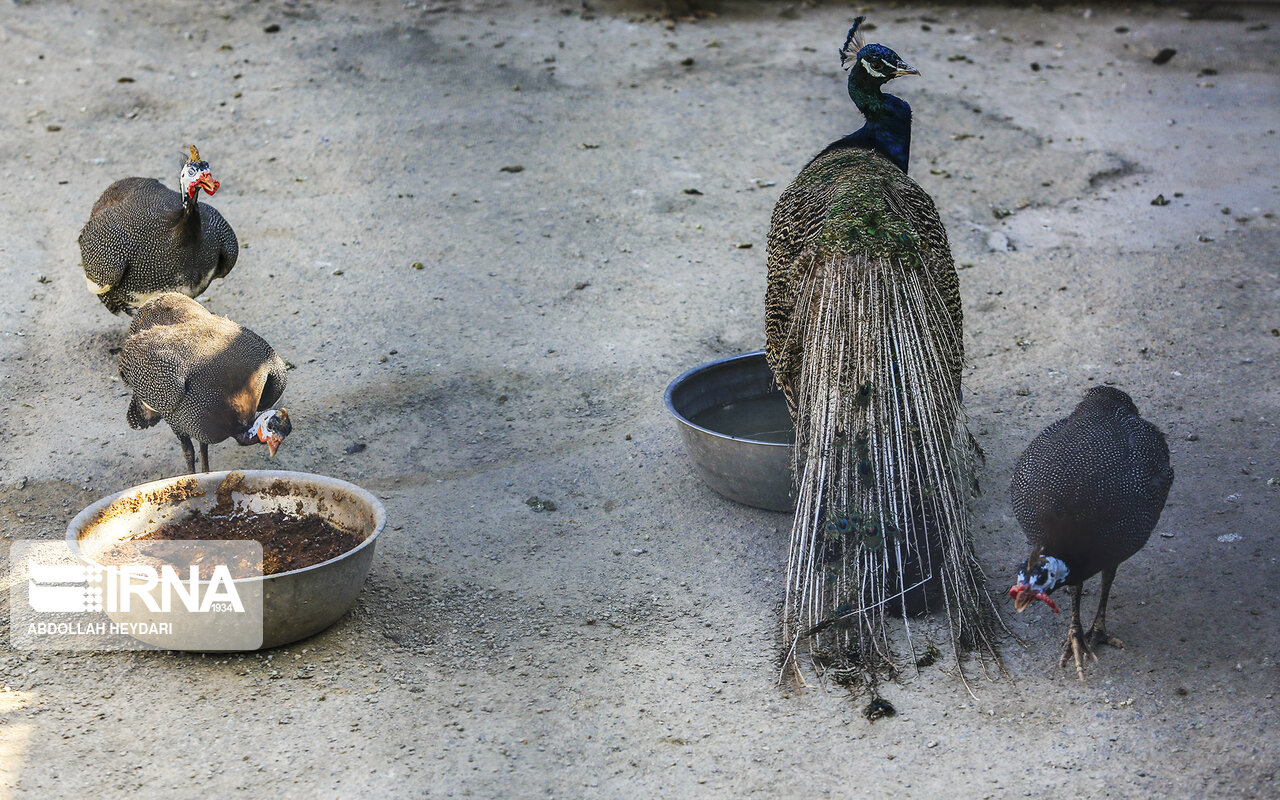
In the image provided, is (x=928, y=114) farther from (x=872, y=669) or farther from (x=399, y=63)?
(x=872, y=669)

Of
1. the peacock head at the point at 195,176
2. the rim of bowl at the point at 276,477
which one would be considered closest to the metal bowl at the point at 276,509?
the rim of bowl at the point at 276,477

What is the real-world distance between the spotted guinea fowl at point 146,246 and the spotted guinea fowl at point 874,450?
2.80 meters

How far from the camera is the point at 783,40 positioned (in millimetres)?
8852

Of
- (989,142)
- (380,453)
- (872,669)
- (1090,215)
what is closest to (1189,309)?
(1090,215)

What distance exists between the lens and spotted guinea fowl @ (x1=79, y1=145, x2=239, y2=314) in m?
4.96

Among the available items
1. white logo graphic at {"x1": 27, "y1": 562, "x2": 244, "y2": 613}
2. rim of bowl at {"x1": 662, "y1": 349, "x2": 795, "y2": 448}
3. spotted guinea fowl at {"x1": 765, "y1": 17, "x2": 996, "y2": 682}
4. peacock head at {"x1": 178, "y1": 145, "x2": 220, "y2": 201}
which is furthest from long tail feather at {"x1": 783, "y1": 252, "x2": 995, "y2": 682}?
peacock head at {"x1": 178, "y1": 145, "x2": 220, "y2": 201}

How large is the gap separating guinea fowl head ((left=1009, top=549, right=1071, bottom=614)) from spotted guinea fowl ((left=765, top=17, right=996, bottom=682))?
270 millimetres

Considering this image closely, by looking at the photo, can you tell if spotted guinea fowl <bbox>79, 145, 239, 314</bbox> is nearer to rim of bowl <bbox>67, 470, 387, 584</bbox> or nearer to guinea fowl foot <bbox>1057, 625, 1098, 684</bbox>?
rim of bowl <bbox>67, 470, 387, 584</bbox>

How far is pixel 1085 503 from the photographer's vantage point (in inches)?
124

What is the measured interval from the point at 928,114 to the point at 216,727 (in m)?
5.99

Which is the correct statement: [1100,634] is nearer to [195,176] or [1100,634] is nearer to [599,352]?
[599,352]

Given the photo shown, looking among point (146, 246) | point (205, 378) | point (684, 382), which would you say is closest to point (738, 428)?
point (684, 382)

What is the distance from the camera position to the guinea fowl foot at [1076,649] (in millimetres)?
3309

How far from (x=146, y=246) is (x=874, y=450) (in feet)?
11.0
